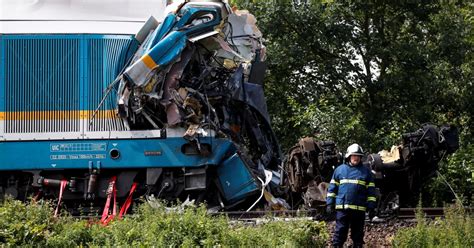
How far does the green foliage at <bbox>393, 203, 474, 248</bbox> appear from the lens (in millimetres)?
8070

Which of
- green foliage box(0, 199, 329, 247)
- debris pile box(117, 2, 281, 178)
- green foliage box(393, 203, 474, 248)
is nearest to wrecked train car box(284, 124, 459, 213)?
debris pile box(117, 2, 281, 178)

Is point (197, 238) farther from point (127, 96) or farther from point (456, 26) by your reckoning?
point (456, 26)

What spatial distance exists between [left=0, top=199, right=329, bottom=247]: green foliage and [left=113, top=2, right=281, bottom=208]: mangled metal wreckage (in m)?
2.73

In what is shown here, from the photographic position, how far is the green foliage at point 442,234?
26.5ft

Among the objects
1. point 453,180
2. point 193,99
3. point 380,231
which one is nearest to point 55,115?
point 193,99

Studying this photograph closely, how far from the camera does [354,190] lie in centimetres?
856

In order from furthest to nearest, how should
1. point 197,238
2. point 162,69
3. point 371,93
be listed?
point 371,93 < point 162,69 < point 197,238

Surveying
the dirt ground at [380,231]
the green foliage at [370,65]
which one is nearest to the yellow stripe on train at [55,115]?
the dirt ground at [380,231]

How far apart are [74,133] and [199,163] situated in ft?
6.47

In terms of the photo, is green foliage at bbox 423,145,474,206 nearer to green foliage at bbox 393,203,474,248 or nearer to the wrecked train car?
the wrecked train car

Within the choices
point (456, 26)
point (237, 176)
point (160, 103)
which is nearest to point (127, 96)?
point (160, 103)

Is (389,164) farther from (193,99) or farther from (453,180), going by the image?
(453,180)

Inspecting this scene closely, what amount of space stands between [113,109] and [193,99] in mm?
1262

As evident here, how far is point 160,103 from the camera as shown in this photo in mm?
11289
